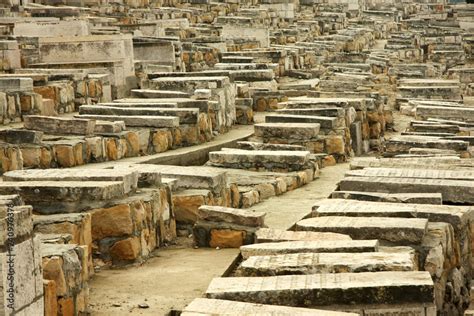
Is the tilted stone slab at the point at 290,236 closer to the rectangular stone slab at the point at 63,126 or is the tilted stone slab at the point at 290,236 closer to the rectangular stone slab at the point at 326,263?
the rectangular stone slab at the point at 326,263

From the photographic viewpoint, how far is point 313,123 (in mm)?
10852

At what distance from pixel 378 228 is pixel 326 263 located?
94 cm

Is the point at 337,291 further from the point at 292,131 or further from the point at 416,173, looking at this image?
the point at 292,131

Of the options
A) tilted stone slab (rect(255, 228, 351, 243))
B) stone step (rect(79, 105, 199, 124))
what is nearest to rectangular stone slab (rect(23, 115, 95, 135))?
stone step (rect(79, 105, 199, 124))

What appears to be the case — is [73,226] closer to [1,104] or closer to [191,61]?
[1,104]

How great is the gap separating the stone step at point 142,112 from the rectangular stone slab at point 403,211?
3305 millimetres

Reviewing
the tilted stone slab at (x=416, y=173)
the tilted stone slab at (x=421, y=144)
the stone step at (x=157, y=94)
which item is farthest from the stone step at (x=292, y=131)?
the tilted stone slab at (x=416, y=173)

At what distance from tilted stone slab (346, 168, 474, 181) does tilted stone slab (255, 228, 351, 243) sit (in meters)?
1.93

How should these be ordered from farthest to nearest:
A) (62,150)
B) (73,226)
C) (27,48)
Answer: (27,48), (62,150), (73,226)

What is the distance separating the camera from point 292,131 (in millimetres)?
10586

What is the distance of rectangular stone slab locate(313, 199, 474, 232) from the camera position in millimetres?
6855

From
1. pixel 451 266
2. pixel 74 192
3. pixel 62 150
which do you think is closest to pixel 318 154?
pixel 62 150

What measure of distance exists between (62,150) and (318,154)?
294 cm

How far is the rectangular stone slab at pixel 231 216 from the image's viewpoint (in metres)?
6.79
